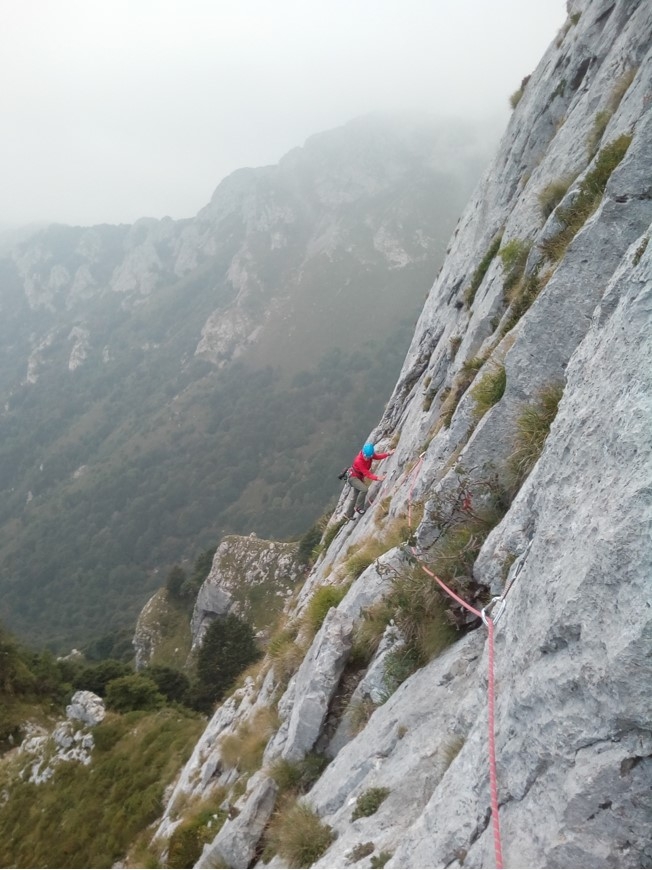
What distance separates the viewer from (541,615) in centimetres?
487

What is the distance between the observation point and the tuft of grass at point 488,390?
10195 mm

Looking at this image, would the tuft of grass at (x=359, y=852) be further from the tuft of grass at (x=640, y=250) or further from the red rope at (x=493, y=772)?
the tuft of grass at (x=640, y=250)

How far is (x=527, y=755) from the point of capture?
14.4ft

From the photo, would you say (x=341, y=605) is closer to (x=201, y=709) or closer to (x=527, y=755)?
(x=527, y=755)

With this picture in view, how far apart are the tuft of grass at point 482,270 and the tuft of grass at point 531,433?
1078 cm

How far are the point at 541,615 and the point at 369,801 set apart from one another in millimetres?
3534

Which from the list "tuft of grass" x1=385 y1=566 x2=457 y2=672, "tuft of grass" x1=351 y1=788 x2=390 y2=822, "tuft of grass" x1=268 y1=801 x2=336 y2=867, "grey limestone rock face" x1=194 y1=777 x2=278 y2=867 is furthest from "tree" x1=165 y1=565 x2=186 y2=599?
"tuft of grass" x1=351 y1=788 x2=390 y2=822

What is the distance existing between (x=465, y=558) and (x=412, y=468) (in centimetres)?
730

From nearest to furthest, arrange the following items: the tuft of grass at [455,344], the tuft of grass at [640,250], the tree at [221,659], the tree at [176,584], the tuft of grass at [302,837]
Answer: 1. the tuft of grass at [640,250]
2. the tuft of grass at [302,837]
3. the tuft of grass at [455,344]
4. the tree at [221,659]
5. the tree at [176,584]

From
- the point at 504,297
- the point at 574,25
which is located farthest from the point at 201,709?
the point at 574,25

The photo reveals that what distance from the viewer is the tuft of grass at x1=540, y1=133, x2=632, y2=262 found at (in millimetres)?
10898

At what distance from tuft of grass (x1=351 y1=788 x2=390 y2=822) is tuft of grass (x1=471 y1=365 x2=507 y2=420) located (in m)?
6.78

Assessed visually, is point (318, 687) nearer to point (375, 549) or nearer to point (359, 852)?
point (359, 852)

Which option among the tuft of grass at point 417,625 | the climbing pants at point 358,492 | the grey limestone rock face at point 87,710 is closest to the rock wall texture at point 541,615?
the tuft of grass at point 417,625
